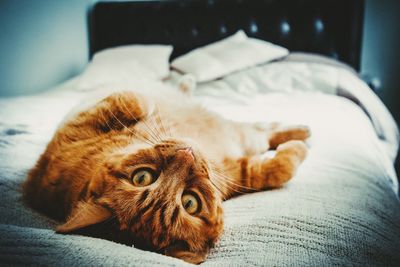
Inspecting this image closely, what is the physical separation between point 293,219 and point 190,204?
0.25m

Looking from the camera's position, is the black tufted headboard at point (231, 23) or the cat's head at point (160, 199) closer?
the cat's head at point (160, 199)

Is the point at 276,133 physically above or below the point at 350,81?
above

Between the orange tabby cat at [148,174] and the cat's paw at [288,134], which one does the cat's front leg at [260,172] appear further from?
the cat's paw at [288,134]

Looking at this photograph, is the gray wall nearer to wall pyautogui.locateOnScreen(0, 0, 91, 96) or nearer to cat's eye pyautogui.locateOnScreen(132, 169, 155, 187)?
wall pyautogui.locateOnScreen(0, 0, 91, 96)

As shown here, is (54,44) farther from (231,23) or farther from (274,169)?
(274,169)

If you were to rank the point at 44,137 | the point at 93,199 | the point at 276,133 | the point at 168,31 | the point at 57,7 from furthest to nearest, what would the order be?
the point at 168,31 < the point at 57,7 < the point at 44,137 < the point at 276,133 < the point at 93,199

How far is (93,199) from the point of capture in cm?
72

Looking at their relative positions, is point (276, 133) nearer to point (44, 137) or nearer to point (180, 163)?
point (180, 163)

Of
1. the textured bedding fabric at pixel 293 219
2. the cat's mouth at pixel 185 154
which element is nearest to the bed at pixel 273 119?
the textured bedding fabric at pixel 293 219

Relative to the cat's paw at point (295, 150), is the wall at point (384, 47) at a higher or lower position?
lower

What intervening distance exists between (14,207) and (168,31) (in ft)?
7.73

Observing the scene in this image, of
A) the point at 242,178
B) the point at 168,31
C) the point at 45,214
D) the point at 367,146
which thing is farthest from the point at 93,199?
the point at 168,31

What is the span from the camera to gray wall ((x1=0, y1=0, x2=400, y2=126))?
221 centimetres

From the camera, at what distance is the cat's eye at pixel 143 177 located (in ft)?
2.64
